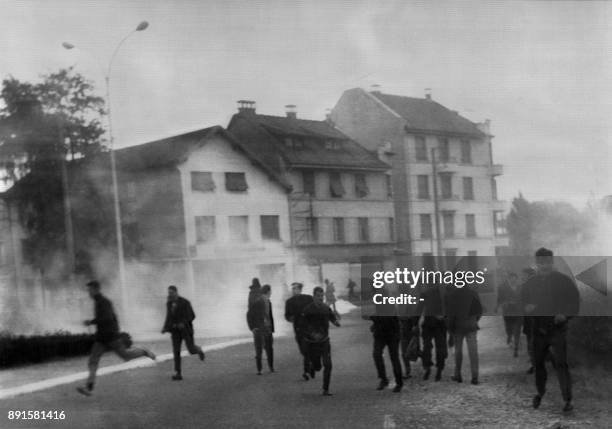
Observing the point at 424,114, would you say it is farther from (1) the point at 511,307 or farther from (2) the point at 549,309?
(2) the point at 549,309

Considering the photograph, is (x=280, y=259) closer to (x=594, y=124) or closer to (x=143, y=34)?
(x=143, y=34)

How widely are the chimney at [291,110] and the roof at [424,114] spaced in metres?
0.67

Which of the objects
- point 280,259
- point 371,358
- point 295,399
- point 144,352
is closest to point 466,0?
point 280,259

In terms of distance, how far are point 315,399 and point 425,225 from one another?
1.78 m

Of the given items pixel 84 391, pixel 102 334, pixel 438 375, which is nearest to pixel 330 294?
pixel 438 375

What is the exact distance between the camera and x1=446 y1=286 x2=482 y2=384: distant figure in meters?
6.41

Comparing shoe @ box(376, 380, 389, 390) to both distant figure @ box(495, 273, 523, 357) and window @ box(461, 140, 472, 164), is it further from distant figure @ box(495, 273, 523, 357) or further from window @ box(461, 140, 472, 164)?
window @ box(461, 140, 472, 164)

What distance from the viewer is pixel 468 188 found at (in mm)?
6426

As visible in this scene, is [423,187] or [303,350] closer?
[423,187]

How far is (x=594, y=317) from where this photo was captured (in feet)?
21.4

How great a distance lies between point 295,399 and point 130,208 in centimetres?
216

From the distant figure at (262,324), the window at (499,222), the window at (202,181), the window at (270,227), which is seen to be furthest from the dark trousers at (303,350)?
the window at (499,222)

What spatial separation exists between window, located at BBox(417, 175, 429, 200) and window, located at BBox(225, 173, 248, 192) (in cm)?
143

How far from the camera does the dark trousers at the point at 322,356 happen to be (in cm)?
670
